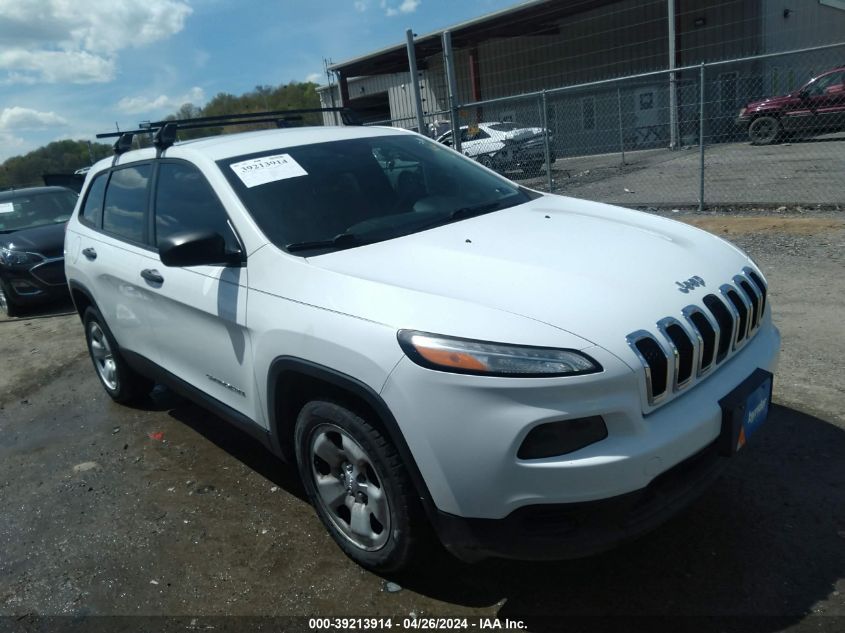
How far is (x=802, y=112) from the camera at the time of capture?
13406 mm

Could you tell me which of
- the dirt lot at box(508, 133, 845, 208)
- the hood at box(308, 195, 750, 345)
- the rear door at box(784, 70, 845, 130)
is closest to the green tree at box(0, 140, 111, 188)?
the dirt lot at box(508, 133, 845, 208)

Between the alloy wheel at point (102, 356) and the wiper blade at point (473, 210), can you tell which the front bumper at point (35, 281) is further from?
the wiper blade at point (473, 210)

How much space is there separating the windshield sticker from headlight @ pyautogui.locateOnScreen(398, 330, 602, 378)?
1508mm

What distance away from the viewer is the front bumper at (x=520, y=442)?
2090mm

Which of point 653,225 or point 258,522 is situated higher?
point 653,225

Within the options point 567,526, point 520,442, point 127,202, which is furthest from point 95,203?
point 567,526

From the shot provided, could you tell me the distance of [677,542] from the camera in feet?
9.25

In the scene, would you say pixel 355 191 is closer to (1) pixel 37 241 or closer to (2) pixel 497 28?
(1) pixel 37 241

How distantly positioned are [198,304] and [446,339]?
1.59 metres

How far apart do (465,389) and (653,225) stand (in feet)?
5.34

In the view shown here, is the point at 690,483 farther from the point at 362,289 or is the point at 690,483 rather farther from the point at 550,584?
the point at 362,289

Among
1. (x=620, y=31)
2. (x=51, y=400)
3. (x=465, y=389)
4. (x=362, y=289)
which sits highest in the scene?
(x=620, y=31)

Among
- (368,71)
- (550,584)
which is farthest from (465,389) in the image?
(368,71)

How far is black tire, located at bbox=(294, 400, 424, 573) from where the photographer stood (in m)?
2.43
